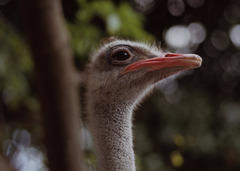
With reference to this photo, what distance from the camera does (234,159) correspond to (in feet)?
21.5

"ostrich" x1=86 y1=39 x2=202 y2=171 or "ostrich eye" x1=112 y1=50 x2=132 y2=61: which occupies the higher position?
"ostrich eye" x1=112 y1=50 x2=132 y2=61

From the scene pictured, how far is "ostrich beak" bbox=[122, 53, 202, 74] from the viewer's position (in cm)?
234

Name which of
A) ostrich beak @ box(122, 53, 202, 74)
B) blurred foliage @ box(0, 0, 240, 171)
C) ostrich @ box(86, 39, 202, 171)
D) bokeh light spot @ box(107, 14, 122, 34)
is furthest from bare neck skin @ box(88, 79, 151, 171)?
blurred foliage @ box(0, 0, 240, 171)

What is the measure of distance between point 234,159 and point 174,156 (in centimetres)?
272

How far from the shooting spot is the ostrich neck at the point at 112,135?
7.58 ft

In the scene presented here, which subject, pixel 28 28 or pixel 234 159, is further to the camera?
pixel 234 159

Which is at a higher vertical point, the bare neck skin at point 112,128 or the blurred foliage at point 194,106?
the blurred foliage at point 194,106

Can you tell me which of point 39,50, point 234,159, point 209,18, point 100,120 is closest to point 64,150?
point 39,50

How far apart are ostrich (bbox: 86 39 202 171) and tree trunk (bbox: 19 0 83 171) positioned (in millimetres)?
887

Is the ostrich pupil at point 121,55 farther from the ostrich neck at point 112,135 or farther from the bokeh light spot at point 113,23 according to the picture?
the bokeh light spot at point 113,23

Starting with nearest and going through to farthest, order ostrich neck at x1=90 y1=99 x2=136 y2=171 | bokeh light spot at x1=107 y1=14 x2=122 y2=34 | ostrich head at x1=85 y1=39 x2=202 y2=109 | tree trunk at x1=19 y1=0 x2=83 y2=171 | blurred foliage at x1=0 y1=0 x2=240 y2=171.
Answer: tree trunk at x1=19 y1=0 x2=83 y2=171 < ostrich neck at x1=90 y1=99 x2=136 y2=171 < ostrich head at x1=85 y1=39 x2=202 y2=109 < bokeh light spot at x1=107 y1=14 x2=122 y2=34 < blurred foliage at x1=0 y1=0 x2=240 y2=171

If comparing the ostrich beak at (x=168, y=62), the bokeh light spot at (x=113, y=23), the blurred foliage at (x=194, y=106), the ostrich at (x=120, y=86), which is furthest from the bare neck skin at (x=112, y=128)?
the blurred foliage at (x=194, y=106)

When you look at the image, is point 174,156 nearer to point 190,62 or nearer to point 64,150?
point 190,62

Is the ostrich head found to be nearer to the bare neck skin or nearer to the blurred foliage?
the bare neck skin
